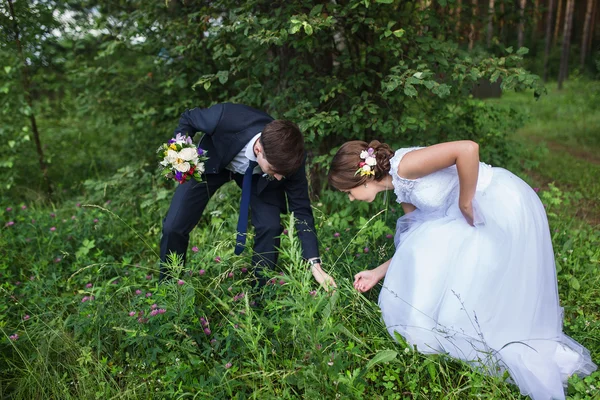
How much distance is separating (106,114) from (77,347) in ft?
9.94

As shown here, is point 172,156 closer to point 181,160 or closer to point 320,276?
point 181,160

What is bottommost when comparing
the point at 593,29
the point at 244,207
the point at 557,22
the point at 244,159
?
the point at 593,29

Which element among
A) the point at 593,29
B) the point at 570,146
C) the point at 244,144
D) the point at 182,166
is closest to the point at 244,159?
the point at 244,144

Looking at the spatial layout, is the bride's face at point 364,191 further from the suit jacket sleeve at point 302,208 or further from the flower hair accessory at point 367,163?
the suit jacket sleeve at point 302,208

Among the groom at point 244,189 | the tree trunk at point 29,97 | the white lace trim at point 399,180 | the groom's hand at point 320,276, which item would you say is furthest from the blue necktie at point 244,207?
the tree trunk at point 29,97

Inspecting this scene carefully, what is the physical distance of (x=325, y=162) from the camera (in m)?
3.66

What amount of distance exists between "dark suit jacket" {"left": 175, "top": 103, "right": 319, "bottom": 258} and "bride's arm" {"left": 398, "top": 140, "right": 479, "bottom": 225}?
25.0 inches

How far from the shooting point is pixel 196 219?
9.71ft

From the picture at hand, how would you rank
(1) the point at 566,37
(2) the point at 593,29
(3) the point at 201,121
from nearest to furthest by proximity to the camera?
(3) the point at 201,121, (1) the point at 566,37, (2) the point at 593,29

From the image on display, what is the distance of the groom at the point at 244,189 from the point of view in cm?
266

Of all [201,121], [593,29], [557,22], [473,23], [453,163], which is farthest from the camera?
[593,29]

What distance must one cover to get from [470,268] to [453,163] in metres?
0.52

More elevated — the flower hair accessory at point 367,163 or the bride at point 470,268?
the flower hair accessory at point 367,163

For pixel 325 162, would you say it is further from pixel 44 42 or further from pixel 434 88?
pixel 44 42
